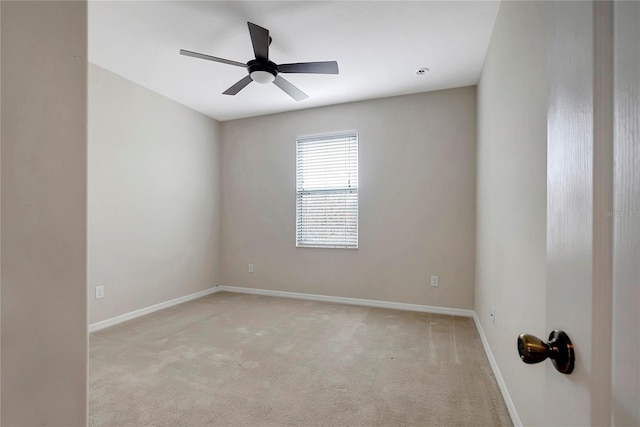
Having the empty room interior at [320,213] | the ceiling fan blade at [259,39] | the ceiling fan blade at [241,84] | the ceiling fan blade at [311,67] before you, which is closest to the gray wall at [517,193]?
the empty room interior at [320,213]

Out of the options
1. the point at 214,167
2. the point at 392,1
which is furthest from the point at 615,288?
the point at 214,167

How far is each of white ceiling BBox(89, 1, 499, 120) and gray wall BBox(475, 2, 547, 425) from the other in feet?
1.32

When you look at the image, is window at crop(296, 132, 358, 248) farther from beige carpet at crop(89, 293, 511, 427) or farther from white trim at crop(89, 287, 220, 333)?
white trim at crop(89, 287, 220, 333)

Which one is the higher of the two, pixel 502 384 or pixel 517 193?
pixel 517 193

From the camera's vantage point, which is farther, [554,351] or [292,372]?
[292,372]

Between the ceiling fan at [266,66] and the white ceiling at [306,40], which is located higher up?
the white ceiling at [306,40]

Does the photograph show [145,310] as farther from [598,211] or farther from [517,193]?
[598,211]

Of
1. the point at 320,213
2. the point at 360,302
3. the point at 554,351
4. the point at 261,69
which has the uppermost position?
the point at 261,69

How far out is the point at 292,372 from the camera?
2240mm

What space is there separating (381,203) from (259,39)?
2444 mm

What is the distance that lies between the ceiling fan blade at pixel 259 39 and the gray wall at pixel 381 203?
1.94m

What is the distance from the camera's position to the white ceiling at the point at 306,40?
225 cm

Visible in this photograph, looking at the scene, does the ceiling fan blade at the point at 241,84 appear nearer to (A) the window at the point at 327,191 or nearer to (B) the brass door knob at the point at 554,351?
(A) the window at the point at 327,191

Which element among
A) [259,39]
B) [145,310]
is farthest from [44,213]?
[145,310]
